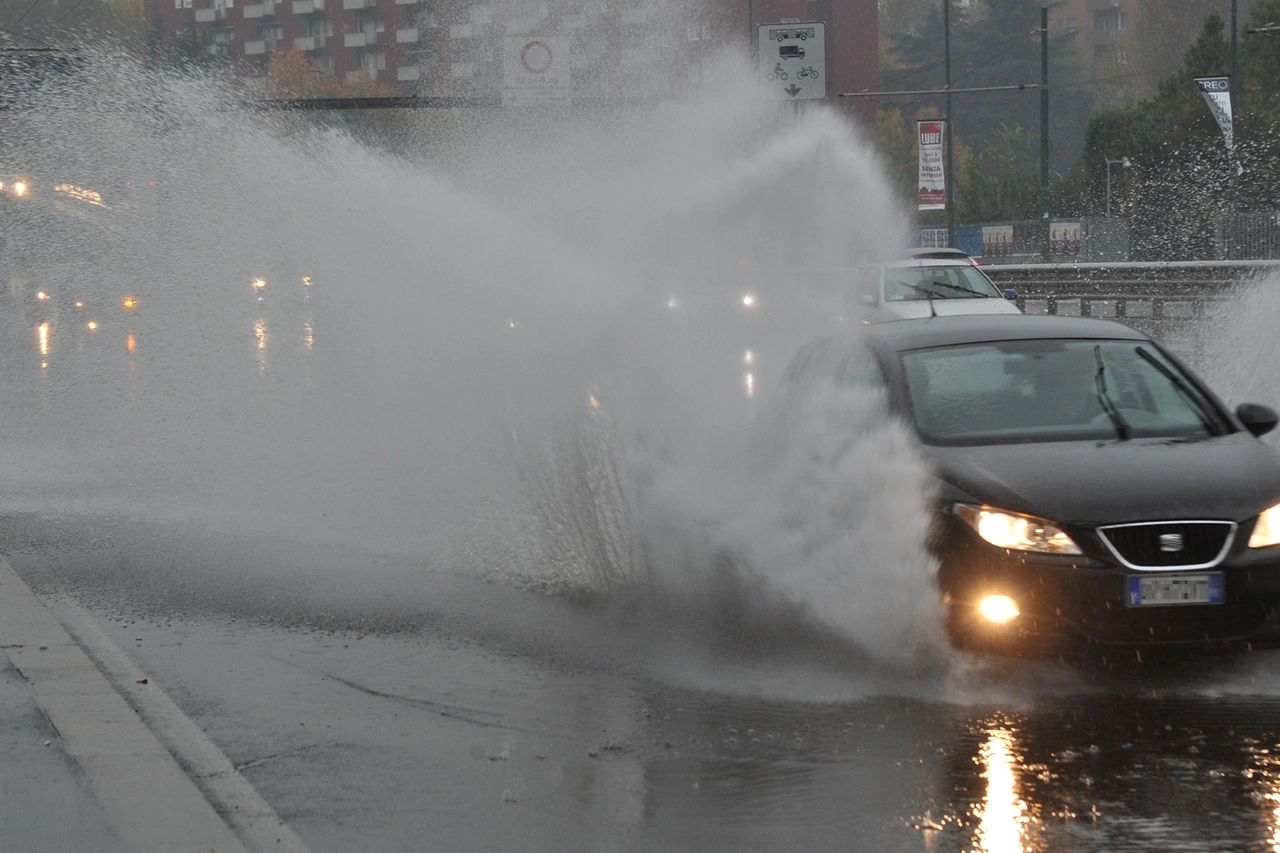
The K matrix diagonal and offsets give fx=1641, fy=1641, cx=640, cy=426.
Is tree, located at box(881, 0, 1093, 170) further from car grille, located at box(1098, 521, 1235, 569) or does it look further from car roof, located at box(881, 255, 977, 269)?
car grille, located at box(1098, 521, 1235, 569)

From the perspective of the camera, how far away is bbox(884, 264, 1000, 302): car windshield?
19688mm

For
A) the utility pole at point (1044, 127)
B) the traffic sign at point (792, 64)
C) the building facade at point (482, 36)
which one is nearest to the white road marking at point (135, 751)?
the traffic sign at point (792, 64)

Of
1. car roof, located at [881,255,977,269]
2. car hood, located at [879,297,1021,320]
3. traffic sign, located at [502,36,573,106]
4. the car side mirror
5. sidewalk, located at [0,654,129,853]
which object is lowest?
sidewalk, located at [0,654,129,853]

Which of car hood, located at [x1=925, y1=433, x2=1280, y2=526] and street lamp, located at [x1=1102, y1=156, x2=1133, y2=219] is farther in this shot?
street lamp, located at [x1=1102, y1=156, x2=1133, y2=219]

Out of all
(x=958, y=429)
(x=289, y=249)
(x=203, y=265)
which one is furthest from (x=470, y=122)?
(x=958, y=429)

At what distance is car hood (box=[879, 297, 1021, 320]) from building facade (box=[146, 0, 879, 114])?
14575mm

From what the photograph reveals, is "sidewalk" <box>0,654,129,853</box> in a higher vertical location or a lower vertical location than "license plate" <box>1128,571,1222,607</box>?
lower

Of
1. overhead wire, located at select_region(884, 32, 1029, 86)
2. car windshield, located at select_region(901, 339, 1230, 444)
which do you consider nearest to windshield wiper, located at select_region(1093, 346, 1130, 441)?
car windshield, located at select_region(901, 339, 1230, 444)

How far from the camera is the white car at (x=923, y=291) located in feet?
63.5

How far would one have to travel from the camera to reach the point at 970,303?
19406mm

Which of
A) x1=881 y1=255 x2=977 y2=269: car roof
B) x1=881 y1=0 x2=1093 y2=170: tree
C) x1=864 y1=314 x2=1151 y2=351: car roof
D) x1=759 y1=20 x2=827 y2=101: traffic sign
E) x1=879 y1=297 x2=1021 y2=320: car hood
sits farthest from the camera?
x1=881 y1=0 x2=1093 y2=170: tree

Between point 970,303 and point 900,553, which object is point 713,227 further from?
point 900,553

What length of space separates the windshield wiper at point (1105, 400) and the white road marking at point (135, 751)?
11.9 feet

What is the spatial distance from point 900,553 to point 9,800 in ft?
10.3
